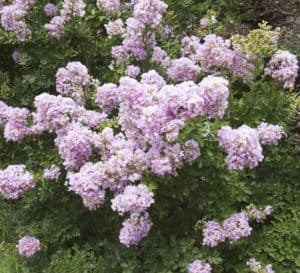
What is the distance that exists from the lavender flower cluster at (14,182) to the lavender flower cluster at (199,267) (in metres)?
1.17

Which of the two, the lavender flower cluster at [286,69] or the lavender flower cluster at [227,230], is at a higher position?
the lavender flower cluster at [286,69]

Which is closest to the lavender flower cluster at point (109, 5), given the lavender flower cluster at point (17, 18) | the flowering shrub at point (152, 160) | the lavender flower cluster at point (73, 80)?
the flowering shrub at point (152, 160)

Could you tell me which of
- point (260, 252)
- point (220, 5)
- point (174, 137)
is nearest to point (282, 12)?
point (220, 5)

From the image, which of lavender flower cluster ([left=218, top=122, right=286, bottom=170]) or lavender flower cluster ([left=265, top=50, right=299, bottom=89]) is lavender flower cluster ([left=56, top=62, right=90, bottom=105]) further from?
lavender flower cluster ([left=265, top=50, right=299, bottom=89])

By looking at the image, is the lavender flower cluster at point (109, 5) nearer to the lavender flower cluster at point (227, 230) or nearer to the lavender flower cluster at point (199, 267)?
the lavender flower cluster at point (227, 230)

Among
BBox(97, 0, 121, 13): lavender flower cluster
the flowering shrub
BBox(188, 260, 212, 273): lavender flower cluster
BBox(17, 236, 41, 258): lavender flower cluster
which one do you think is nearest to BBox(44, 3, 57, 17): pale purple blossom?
the flowering shrub

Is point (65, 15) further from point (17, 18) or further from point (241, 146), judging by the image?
point (241, 146)

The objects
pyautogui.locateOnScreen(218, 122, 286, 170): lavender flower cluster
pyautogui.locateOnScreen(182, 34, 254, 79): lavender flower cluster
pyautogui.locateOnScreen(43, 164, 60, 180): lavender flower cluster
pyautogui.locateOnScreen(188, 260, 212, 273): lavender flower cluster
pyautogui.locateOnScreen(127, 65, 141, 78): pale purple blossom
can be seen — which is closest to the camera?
pyautogui.locateOnScreen(218, 122, 286, 170): lavender flower cluster

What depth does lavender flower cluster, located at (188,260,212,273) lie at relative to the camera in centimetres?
310

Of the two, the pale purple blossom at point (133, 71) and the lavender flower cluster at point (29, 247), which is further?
the pale purple blossom at point (133, 71)

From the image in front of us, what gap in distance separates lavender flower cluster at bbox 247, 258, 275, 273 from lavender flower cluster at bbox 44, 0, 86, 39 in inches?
92.2

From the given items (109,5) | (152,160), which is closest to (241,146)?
(152,160)

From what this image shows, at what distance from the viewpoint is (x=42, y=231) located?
3.73m

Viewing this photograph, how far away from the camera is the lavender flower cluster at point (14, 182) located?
325 centimetres
